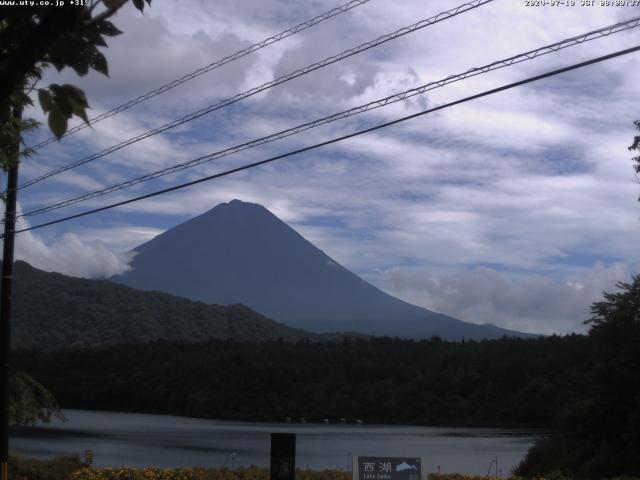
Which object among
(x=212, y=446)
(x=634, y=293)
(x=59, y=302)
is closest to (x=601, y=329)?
(x=634, y=293)

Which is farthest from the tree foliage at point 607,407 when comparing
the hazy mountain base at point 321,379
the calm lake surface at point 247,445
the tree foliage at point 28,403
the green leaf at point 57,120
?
the hazy mountain base at point 321,379

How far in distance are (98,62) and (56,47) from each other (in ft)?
0.71

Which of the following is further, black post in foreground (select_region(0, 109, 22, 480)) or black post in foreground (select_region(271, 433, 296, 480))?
black post in foreground (select_region(0, 109, 22, 480))

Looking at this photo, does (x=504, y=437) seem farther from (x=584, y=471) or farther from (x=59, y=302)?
(x=59, y=302)

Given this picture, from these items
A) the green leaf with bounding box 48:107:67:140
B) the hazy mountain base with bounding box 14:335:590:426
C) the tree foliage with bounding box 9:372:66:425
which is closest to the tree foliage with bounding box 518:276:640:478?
the tree foliage with bounding box 9:372:66:425

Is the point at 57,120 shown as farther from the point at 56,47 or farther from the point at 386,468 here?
the point at 386,468

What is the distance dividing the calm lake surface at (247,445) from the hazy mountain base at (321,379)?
394 centimetres

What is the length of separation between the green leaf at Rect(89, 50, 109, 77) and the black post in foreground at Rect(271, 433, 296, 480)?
905cm

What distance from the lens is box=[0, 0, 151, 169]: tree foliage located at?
303 cm

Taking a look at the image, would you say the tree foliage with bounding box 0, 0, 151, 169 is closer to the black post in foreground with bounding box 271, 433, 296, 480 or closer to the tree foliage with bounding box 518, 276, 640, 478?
the black post in foreground with bounding box 271, 433, 296, 480

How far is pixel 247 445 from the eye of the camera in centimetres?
4897

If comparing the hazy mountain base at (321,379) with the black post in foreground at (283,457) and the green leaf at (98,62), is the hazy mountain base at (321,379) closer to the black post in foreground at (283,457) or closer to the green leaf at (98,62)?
the black post in foreground at (283,457)

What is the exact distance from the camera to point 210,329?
13838 centimetres

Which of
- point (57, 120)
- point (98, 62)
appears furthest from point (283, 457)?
point (98, 62)
